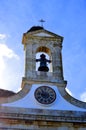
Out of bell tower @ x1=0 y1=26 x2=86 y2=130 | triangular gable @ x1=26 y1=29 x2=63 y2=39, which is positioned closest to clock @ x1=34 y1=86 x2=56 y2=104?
bell tower @ x1=0 y1=26 x2=86 y2=130

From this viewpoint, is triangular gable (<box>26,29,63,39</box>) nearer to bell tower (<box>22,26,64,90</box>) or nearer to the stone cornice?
bell tower (<box>22,26,64,90</box>)

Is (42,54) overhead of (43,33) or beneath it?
beneath

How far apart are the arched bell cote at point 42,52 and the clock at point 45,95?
708 mm

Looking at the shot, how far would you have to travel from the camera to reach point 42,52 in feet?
65.2

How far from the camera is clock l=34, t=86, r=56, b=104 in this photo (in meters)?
17.5

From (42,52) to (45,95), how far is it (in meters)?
3.08

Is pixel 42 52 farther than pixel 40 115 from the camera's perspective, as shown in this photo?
Yes

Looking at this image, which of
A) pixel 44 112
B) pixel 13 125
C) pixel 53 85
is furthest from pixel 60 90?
pixel 13 125

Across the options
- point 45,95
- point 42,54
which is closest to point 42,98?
point 45,95

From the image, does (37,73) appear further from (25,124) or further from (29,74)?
(25,124)

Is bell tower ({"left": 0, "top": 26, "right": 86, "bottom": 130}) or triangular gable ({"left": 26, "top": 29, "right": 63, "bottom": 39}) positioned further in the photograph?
triangular gable ({"left": 26, "top": 29, "right": 63, "bottom": 39})

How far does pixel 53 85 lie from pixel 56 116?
76.6 inches

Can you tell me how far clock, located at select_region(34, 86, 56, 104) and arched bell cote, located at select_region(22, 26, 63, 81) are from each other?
71 centimetres

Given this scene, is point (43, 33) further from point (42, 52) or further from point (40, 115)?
point (40, 115)
